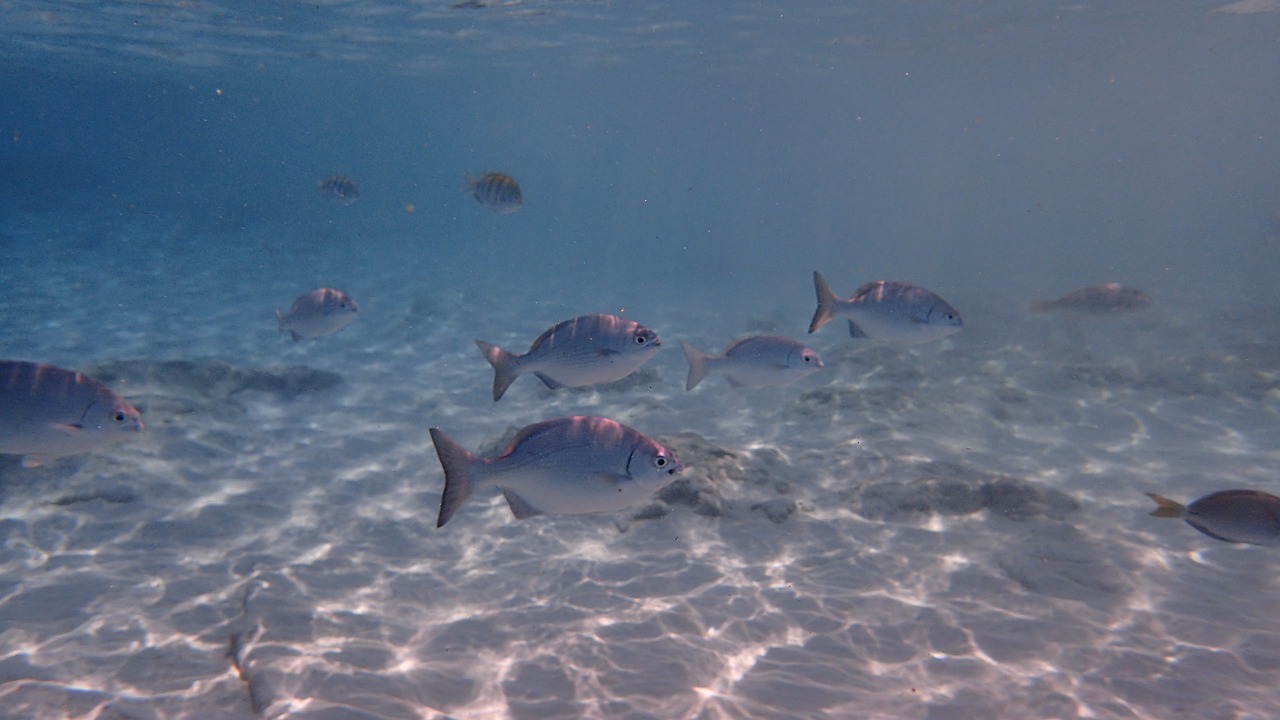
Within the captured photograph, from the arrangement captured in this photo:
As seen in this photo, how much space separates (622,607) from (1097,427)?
940 centimetres

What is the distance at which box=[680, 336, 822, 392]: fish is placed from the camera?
5.77 m

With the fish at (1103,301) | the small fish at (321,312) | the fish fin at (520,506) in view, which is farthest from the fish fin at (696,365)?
the fish at (1103,301)

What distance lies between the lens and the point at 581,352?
15.3 feet

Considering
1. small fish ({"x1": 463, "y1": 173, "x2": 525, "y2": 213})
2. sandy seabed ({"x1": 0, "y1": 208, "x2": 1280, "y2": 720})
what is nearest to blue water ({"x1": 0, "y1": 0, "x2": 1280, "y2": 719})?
sandy seabed ({"x1": 0, "y1": 208, "x2": 1280, "y2": 720})

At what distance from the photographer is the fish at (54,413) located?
155 inches

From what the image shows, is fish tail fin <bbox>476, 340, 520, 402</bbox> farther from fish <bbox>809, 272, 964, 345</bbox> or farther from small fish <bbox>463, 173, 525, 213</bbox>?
small fish <bbox>463, 173, 525, 213</bbox>

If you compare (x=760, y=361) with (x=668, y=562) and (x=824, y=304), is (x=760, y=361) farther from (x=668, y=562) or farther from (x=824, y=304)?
(x=668, y=562)

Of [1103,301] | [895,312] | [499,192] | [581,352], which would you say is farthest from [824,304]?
[1103,301]

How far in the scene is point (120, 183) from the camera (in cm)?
5431

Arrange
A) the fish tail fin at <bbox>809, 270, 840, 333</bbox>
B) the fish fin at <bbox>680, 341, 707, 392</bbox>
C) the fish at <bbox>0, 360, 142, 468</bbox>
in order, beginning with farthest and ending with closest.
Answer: the fish tail fin at <bbox>809, 270, 840, 333</bbox>
the fish fin at <bbox>680, 341, 707, 392</bbox>
the fish at <bbox>0, 360, 142, 468</bbox>

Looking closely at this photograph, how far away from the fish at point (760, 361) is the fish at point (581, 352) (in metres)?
1.14

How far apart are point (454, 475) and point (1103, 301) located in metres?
10.2

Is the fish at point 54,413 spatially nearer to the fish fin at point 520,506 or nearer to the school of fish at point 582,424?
the school of fish at point 582,424

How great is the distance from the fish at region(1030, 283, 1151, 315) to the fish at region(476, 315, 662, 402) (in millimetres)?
8065
